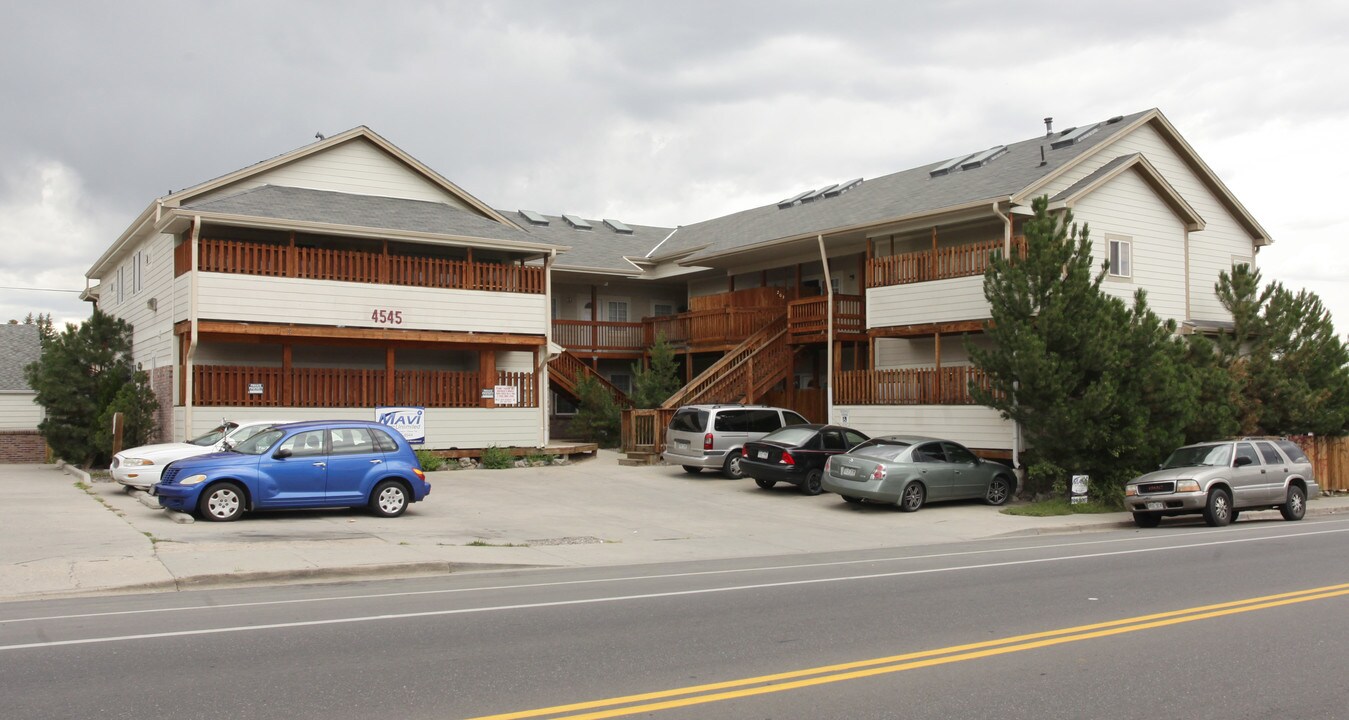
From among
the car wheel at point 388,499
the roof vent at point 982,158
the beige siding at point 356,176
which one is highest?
the roof vent at point 982,158

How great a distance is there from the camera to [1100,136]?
28234 mm

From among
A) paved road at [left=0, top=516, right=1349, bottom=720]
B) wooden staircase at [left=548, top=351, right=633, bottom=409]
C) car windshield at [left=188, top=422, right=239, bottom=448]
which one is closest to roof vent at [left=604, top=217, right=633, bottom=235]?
wooden staircase at [left=548, top=351, right=633, bottom=409]

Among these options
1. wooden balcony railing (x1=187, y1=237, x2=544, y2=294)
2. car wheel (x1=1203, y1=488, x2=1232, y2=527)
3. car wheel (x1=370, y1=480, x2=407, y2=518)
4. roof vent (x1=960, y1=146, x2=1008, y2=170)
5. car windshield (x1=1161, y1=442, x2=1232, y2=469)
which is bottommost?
car wheel (x1=1203, y1=488, x2=1232, y2=527)

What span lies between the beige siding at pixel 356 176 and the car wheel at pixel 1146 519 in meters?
19.2

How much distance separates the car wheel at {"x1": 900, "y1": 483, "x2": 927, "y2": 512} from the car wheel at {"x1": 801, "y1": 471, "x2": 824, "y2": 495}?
2.34 meters

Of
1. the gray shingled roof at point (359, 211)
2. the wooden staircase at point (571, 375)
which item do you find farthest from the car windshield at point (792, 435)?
the wooden staircase at point (571, 375)

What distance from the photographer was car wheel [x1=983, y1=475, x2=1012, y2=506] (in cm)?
2231

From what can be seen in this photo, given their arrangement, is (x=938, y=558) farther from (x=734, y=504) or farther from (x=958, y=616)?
(x=734, y=504)

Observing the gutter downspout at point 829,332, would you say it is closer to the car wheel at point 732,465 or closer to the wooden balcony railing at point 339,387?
the car wheel at point 732,465

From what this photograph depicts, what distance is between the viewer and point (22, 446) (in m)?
36.3

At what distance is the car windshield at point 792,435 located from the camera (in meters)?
23.4

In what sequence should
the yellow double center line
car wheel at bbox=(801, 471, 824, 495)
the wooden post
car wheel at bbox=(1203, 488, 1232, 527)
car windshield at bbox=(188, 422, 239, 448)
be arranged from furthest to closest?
the wooden post → car wheel at bbox=(801, 471, 824, 495) → car windshield at bbox=(188, 422, 239, 448) → car wheel at bbox=(1203, 488, 1232, 527) → the yellow double center line

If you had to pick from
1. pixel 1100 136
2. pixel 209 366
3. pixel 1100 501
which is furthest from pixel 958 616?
pixel 1100 136

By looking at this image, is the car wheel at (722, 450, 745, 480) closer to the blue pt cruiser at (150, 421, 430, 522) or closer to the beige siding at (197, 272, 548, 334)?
the beige siding at (197, 272, 548, 334)
